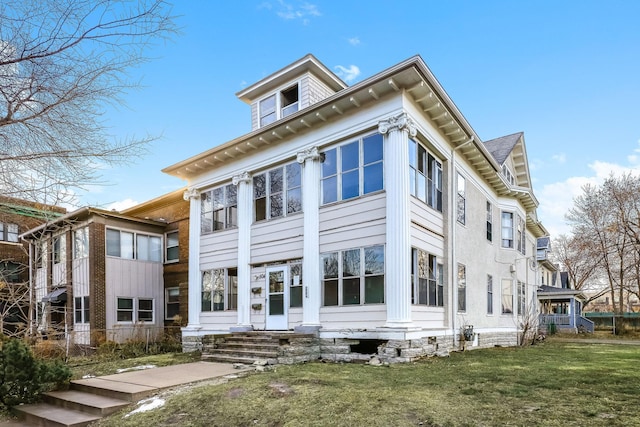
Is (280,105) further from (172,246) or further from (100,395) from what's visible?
(100,395)

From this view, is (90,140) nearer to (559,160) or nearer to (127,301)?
(127,301)

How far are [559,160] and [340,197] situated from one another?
97.1ft

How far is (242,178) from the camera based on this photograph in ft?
49.0

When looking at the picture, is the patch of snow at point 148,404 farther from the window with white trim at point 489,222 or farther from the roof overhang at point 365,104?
the window with white trim at point 489,222

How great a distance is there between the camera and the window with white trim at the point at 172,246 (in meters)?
20.6

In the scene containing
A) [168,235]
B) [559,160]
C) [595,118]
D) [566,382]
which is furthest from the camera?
[559,160]

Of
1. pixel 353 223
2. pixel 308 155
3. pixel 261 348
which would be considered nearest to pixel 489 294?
pixel 353 223

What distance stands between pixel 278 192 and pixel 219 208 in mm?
3114

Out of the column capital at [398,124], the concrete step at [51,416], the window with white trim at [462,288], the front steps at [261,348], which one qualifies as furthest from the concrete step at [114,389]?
the window with white trim at [462,288]

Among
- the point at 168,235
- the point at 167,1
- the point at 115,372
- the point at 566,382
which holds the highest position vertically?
the point at 167,1

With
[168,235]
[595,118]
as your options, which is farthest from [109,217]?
[595,118]

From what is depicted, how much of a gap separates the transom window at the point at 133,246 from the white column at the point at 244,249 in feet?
24.8

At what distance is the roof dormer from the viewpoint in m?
14.5

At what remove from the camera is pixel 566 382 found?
7.25 m
